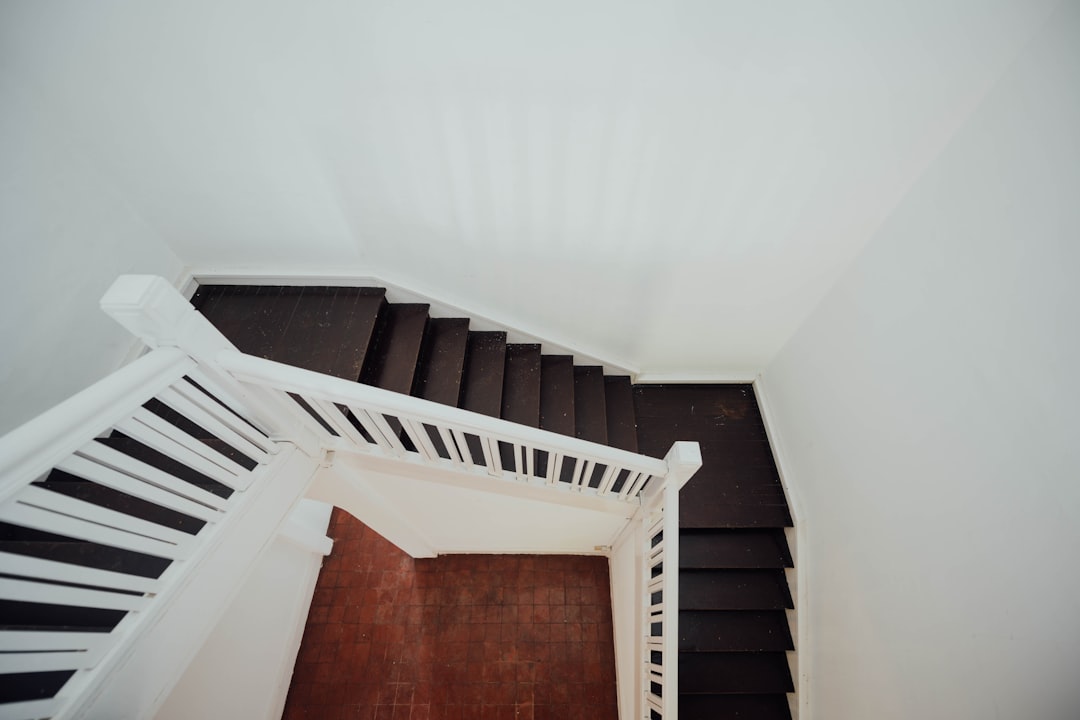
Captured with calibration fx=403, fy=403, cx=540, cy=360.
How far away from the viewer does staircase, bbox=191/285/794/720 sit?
246 centimetres

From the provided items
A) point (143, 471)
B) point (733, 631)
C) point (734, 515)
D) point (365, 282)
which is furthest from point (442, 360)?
point (733, 631)

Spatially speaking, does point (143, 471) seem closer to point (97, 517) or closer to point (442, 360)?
point (97, 517)

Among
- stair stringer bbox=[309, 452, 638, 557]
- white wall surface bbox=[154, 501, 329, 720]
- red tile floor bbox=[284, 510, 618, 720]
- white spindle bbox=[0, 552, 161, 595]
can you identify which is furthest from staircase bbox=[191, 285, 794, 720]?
white wall surface bbox=[154, 501, 329, 720]

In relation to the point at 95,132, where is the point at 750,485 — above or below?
below

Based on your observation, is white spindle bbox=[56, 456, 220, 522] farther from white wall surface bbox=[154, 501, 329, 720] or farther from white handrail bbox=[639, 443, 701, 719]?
white handrail bbox=[639, 443, 701, 719]

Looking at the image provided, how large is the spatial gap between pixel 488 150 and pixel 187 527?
201 cm

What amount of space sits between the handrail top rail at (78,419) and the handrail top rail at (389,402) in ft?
0.61

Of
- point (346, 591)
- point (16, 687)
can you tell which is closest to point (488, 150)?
point (16, 687)

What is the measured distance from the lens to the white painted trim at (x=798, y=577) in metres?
2.52

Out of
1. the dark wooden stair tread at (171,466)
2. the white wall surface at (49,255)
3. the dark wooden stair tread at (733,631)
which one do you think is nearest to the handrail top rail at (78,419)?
the dark wooden stair tread at (171,466)

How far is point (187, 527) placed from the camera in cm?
152

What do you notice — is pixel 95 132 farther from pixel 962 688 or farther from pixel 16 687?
pixel 962 688

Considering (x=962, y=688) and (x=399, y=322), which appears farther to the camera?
(x=399, y=322)

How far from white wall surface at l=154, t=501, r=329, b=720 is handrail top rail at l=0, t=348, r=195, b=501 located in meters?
1.65
